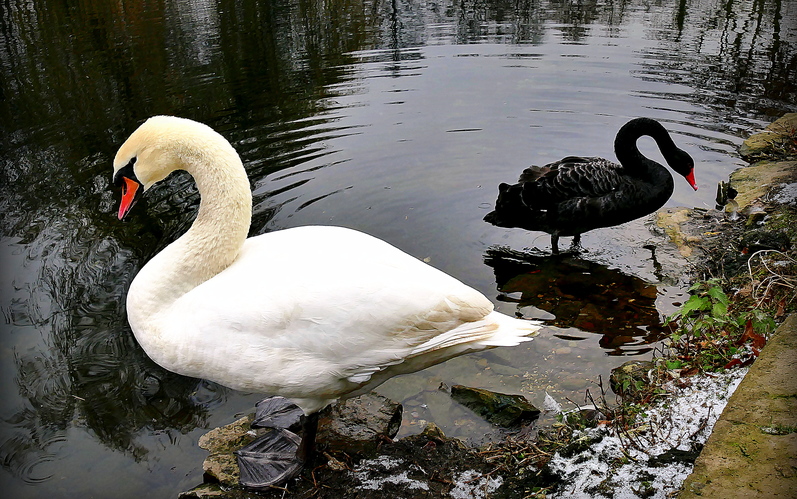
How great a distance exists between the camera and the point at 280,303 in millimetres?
3035

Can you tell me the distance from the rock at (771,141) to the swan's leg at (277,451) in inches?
250

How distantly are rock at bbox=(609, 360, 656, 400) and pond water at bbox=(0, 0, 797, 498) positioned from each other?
0.57 ft

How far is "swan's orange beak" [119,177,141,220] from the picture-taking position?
11.6 ft

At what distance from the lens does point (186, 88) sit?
1084 centimetres

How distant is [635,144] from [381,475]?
174 inches

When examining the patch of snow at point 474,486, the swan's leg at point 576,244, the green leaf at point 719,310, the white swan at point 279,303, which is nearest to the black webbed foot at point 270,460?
the white swan at point 279,303

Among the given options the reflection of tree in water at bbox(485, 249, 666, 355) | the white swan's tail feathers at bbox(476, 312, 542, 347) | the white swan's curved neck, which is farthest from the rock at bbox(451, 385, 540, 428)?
the white swan's curved neck

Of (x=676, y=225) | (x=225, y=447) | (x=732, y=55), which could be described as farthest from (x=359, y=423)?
(x=732, y=55)

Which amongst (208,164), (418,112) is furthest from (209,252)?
(418,112)

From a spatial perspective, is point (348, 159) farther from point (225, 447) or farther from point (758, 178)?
point (225, 447)

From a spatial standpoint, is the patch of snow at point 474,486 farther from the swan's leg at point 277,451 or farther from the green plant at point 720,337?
the green plant at point 720,337

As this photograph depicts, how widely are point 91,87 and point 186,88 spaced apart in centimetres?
173

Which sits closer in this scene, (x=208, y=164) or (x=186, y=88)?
(x=208, y=164)

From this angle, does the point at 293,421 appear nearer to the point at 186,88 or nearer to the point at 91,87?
the point at 186,88
